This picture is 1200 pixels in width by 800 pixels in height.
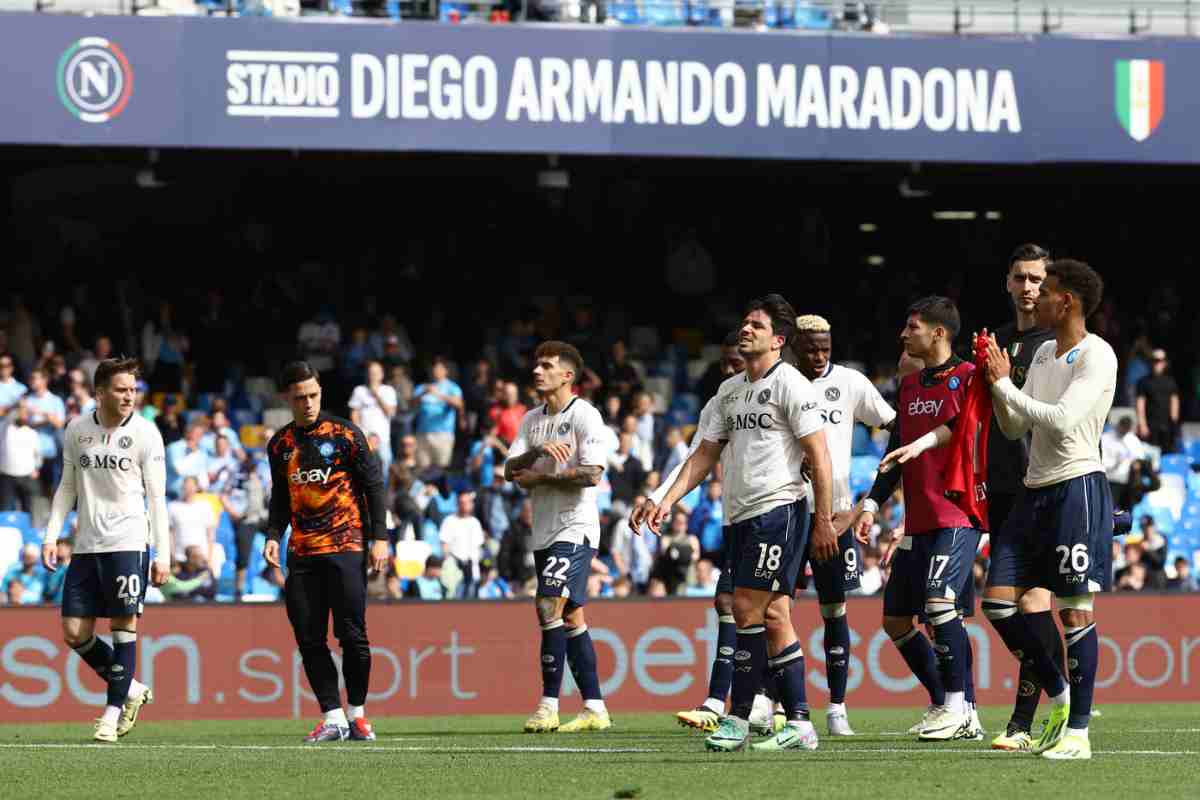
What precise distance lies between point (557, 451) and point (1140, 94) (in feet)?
43.8

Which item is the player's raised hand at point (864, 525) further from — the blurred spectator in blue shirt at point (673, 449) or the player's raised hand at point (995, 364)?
the blurred spectator in blue shirt at point (673, 449)

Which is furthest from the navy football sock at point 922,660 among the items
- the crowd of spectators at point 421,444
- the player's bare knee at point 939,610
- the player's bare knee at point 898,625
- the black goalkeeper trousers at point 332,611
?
the crowd of spectators at point 421,444

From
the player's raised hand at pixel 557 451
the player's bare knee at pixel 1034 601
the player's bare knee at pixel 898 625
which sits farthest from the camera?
the player's raised hand at pixel 557 451

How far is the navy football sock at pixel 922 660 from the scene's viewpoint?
12141 millimetres

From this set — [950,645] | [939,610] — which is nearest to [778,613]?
[939,610]

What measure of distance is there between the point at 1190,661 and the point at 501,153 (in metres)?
9.17

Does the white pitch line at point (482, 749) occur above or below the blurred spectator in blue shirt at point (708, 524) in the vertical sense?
below

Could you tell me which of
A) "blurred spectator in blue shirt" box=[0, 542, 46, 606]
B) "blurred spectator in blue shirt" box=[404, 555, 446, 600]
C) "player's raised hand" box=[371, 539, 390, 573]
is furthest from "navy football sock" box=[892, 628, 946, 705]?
"blurred spectator in blue shirt" box=[0, 542, 46, 606]

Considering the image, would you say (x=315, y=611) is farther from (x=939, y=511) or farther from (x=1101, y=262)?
(x=1101, y=262)

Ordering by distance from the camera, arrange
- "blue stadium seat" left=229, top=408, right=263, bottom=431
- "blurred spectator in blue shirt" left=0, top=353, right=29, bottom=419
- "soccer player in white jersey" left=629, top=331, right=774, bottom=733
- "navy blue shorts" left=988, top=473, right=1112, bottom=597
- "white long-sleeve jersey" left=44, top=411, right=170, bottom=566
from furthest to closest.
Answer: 1. "blue stadium seat" left=229, top=408, right=263, bottom=431
2. "blurred spectator in blue shirt" left=0, top=353, right=29, bottom=419
3. "white long-sleeve jersey" left=44, top=411, right=170, bottom=566
4. "soccer player in white jersey" left=629, top=331, right=774, bottom=733
5. "navy blue shorts" left=988, top=473, right=1112, bottom=597

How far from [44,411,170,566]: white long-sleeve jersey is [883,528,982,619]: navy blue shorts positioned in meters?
4.28

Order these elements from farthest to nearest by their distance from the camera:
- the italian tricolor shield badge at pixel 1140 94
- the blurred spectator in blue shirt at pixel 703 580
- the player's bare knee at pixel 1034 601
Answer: the italian tricolor shield badge at pixel 1140 94 → the blurred spectator in blue shirt at pixel 703 580 → the player's bare knee at pixel 1034 601

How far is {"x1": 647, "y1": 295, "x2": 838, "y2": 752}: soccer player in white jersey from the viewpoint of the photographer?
34.6 feet

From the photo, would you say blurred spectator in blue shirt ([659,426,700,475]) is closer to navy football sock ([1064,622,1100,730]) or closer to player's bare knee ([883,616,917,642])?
player's bare knee ([883,616,917,642])
